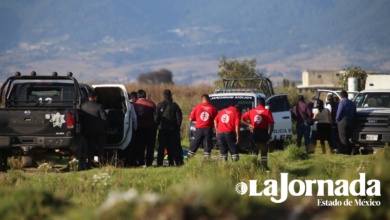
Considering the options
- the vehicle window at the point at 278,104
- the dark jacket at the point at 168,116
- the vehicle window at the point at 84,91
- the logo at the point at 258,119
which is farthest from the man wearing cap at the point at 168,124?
the vehicle window at the point at 278,104

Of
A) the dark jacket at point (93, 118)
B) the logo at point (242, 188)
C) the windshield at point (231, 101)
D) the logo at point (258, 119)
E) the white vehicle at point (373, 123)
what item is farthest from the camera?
the windshield at point (231, 101)

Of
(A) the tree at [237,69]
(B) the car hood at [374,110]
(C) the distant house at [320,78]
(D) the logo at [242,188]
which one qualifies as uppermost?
(C) the distant house at [320,78]

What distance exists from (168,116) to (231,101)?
3.29 meters

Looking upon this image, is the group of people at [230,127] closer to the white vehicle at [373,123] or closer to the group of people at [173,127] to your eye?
the group of people at [173,127]

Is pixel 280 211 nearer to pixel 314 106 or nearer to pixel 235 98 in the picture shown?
pixel 235 98

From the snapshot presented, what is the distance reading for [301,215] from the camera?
3.46 metres

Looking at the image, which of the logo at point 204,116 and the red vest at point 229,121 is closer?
the red vest at point 229,121

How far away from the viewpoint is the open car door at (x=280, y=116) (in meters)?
13.1

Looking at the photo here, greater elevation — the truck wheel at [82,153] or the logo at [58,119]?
the logo at [58,119]

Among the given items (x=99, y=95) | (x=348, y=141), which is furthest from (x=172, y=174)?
(x=348, y=141)

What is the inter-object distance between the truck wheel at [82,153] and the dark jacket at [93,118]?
282 mm

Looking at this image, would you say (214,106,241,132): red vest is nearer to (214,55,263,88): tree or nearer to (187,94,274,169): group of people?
(187,94,274,169): group of people

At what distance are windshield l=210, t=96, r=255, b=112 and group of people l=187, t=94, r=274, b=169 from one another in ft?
9.57

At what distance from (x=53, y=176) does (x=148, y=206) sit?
5.38 meters
